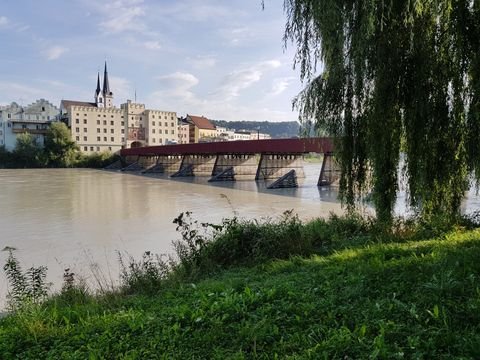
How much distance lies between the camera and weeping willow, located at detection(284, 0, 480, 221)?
6191mm

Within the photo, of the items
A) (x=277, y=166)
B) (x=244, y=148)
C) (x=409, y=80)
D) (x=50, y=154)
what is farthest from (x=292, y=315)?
(x=50, y=154)

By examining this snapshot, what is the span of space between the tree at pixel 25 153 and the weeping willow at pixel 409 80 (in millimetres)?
77062

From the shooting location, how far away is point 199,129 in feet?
383

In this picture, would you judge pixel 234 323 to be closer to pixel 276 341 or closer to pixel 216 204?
pixel 276 341

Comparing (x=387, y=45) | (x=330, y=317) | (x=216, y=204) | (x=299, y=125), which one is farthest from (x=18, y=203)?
(x=330, y=317)

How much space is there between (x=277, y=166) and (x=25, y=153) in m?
54.2

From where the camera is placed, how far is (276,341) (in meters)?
2.93

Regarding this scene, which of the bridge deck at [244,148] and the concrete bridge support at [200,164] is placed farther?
the concrete bridge support at [200,164]

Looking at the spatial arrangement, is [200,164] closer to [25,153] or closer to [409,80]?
[25,153]

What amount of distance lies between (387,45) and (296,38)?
5.37 feet

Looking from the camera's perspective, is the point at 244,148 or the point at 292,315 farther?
the point at 244,148

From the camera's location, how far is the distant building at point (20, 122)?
8025cm

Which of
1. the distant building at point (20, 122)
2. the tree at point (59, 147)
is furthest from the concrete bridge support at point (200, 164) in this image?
the distant building at point (20, 122)

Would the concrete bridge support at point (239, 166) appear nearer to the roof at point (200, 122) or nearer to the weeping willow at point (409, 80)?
the weeping willow at point (409, 80)
